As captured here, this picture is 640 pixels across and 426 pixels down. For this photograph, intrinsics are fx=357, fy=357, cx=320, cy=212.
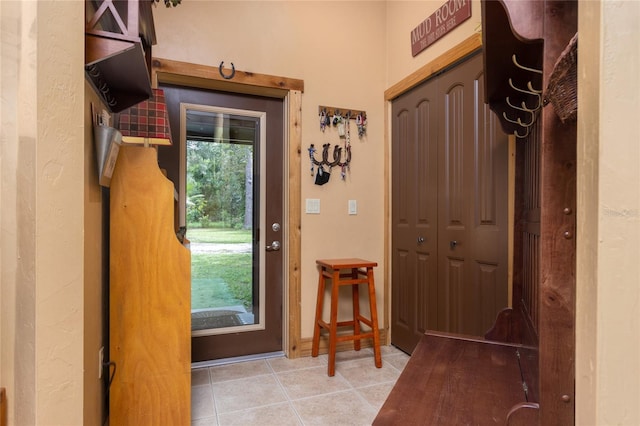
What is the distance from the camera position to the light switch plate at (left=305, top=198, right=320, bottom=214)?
2775mm

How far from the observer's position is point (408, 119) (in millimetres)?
2754

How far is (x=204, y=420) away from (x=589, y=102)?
2.11 m

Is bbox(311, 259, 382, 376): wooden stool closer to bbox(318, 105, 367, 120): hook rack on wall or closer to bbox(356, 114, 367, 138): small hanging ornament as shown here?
bbox(356, 114, 367, 138): small hanging ornament

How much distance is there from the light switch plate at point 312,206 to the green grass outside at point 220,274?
498 mm

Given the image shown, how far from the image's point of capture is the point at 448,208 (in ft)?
7.75

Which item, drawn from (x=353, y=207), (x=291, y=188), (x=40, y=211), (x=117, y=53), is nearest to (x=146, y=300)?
(x=40, y=211)

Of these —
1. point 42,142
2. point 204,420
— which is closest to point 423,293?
point 204,420

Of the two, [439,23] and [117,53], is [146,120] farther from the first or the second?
[439,23]

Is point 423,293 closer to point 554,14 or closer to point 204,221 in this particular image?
point 204,221

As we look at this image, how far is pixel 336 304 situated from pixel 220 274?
913 millimetres

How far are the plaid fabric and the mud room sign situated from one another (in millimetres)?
1829

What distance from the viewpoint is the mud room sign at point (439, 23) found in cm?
221

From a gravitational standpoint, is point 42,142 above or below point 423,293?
above

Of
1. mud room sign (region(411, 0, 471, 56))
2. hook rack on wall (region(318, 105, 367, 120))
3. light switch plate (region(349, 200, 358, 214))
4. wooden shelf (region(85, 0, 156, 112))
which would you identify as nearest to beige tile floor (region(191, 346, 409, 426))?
light switch plate (region(349, 200, 358, 214))
